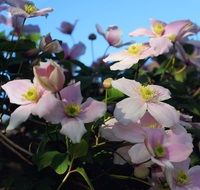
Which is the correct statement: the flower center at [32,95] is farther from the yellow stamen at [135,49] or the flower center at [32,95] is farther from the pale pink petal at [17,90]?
the yellow stamen at [135,49]

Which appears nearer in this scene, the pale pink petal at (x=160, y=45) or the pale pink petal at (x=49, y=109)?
the pale pink petal at (x=49, y=109)

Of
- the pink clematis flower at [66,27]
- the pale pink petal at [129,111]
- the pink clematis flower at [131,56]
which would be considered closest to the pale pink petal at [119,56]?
the pink clematis flower at [131,56]

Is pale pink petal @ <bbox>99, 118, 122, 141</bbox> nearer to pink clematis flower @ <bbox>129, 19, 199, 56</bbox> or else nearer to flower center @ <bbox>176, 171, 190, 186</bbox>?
flower center @ <bbox>176, 171, 190, 186</bbox>

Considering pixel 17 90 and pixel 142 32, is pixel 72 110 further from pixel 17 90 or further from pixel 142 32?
pixel 142 32

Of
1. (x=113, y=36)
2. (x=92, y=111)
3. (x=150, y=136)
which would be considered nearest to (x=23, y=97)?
(x=92, y=111)

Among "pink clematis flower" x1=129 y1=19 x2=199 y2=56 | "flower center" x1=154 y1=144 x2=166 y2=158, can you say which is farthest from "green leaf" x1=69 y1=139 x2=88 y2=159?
"pink clematis flower" x1=129 y1=19 x2=199 y2=56
